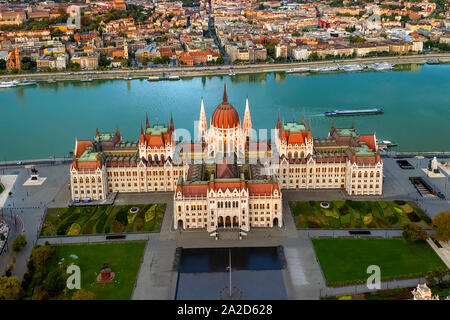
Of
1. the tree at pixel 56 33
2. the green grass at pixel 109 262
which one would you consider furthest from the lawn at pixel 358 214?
the tree at pixel 56 33

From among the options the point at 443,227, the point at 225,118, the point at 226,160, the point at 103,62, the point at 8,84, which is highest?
the point at 225,118

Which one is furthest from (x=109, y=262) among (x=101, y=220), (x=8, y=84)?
(x=8, y=84)

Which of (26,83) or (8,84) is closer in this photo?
(8,84)

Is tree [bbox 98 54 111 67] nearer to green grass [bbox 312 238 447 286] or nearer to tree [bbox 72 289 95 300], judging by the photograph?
green grass [bbox 312 238 447 286]

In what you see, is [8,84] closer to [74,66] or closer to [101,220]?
[74,66]

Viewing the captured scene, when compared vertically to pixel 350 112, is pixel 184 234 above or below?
below
